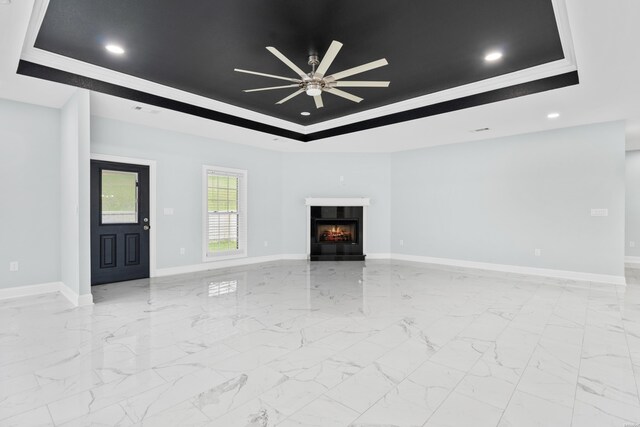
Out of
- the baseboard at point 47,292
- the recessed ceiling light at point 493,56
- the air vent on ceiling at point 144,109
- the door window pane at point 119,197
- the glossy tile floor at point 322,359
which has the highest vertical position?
the recessed ceiling light at point 493,56

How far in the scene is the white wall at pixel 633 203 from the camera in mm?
7289

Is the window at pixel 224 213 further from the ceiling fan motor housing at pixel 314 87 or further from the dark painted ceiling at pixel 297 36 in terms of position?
the ceiling fan motor housing at pixel 314 87

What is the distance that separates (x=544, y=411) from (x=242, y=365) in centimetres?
199

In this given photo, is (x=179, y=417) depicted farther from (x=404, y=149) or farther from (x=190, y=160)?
(x=404, y=149)

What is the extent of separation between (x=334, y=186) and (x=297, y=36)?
491 cm

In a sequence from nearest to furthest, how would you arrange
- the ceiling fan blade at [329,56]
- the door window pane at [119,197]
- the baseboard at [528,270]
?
the ceiling fan blade at [329,56]
the door window pane at [119,197]
the baseboard at [528,270]

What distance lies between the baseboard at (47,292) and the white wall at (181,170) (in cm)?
143

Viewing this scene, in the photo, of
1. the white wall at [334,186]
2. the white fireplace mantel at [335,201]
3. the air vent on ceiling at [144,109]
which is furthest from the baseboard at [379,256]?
the air vent on ceiling at [144,109]

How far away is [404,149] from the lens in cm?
764

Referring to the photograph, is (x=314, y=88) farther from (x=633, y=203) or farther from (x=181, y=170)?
(x=633, y=203)

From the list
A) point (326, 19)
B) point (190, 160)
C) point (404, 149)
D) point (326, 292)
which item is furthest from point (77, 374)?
point (404, 149)

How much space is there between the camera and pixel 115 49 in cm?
348

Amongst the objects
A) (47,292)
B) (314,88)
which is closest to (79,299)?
(47,292)

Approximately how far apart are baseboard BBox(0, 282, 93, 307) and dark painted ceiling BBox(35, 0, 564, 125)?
2.84m
